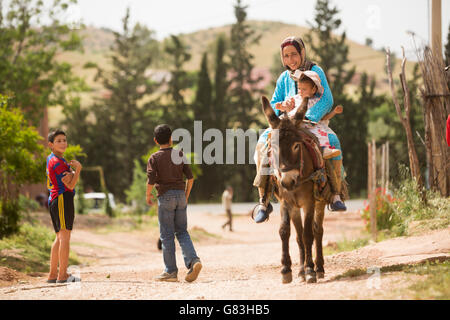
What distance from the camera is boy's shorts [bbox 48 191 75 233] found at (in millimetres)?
8125

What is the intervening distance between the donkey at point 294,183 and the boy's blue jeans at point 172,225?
1557mm

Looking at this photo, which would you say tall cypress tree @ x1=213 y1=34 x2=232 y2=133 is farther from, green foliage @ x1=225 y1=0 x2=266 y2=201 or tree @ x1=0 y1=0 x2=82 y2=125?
tree @ x1=0 y1=0 x2=82 y2=125

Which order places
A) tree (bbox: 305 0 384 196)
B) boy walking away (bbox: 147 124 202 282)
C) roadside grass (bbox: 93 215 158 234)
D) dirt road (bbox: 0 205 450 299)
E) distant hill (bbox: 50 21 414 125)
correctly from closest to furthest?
dirt road (bbox: 0 205 450 299)
boy walking away (bbox: 147 124 202 282)
roadside grass (bbox: 93 215 158 234)
tree (bbox: 305 0 384 196)
distant hill (bbox: 50 21 414 125)

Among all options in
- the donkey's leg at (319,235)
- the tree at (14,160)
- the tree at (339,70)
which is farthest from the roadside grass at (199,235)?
the tree at (339,70)

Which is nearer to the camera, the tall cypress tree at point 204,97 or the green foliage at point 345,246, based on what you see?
the green foliage at point 345,246

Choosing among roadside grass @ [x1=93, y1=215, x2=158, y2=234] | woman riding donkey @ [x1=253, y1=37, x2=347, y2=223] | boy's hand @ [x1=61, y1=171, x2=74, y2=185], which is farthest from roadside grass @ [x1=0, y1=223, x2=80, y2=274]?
woman riding donkey @ [x1=253, y1=37, x2=347, y2=223]

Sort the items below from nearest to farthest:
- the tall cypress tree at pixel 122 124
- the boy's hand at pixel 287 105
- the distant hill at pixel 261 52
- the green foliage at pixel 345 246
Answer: the boy's hand at pixel 287 105
the green foliage at pixel 345 246
the tall cypress tree at pixel 122 124
the distant hill at pixel 261 52

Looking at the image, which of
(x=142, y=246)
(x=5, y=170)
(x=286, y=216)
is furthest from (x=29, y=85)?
(x=286, y=216)

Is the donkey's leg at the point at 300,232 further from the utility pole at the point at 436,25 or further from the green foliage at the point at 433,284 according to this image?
the utility pole at the point at 436,25

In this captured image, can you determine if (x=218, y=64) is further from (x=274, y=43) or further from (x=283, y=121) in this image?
(x=274, y=43)

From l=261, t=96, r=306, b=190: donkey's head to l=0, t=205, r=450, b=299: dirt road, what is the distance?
1217 millimetres

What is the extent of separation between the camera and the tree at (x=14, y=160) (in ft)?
43.4

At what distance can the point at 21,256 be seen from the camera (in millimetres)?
11883

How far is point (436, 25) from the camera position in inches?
494
